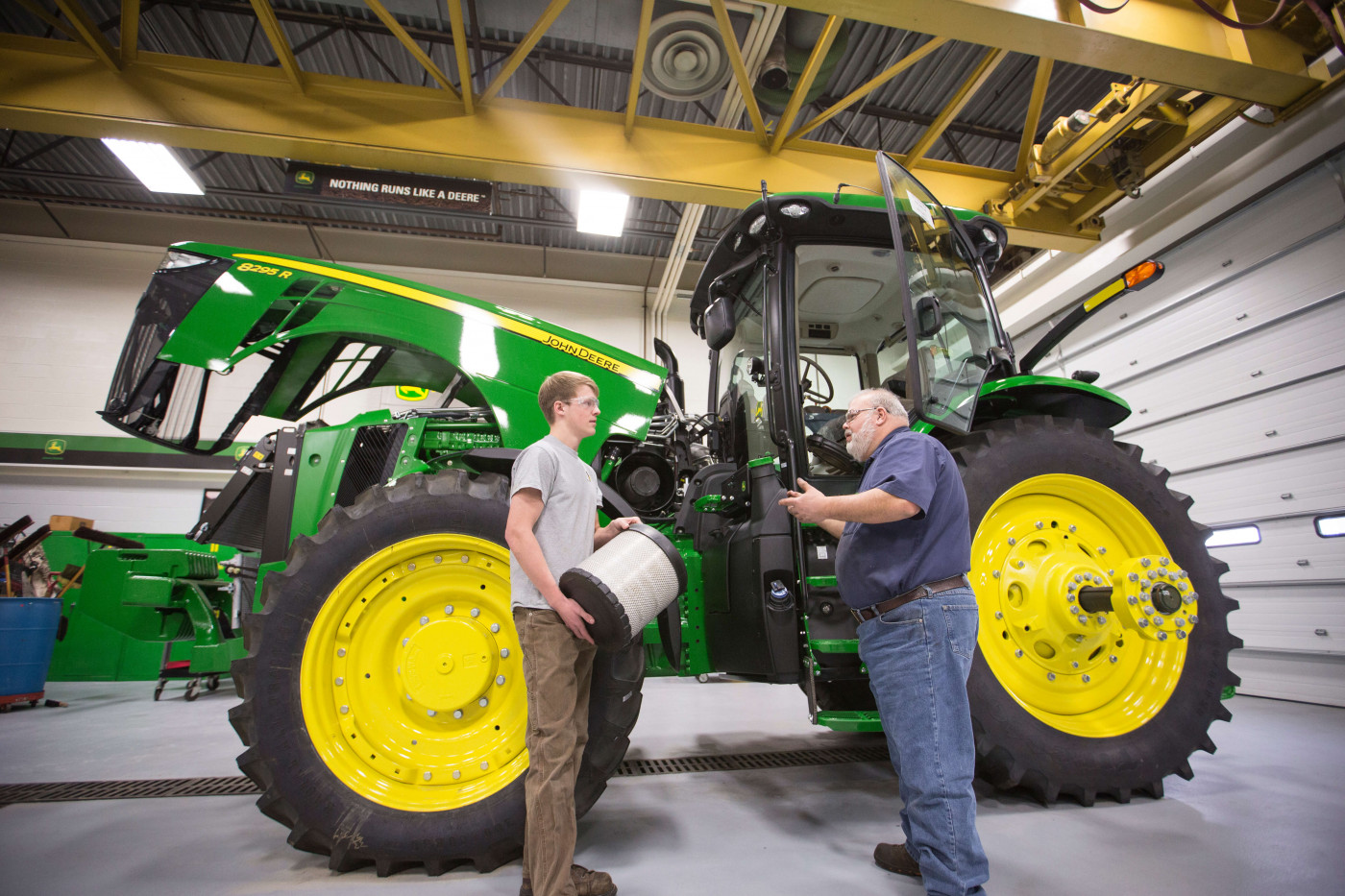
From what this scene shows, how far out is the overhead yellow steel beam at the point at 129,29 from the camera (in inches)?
185

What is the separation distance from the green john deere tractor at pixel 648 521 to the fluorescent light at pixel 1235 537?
3482mm

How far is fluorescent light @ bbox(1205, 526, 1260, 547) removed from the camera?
5.02 metres

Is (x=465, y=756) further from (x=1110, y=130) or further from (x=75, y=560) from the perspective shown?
(x=75, y=560)

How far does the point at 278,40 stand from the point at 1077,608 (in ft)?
22.9

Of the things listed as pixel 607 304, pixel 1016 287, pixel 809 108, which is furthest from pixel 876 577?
pixel 607 304

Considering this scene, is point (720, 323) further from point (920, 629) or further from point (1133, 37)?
point (1133, 37)

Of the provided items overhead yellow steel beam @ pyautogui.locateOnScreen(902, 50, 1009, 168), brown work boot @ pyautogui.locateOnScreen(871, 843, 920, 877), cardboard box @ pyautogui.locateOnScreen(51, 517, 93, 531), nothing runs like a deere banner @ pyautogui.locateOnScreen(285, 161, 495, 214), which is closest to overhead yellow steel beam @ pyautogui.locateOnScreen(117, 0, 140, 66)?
nothing runs like a deere banner @ pyautogui.locateOnScreen(285, 161, 495, 214)

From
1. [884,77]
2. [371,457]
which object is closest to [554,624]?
[371,457]

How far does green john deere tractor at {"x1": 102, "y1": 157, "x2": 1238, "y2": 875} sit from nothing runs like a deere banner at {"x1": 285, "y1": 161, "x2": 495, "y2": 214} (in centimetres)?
353

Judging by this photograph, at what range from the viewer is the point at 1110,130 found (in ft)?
17.3

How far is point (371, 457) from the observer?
2.65 meters

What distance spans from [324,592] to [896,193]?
2.61 m

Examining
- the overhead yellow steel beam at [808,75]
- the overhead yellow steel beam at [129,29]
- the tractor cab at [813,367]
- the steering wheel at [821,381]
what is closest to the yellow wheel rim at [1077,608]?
the tractor cab at [813,367]

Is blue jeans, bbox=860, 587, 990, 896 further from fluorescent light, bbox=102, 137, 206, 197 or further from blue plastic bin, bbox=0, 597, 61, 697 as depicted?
fluorescent light, bbox=102, 137, 206, 197
